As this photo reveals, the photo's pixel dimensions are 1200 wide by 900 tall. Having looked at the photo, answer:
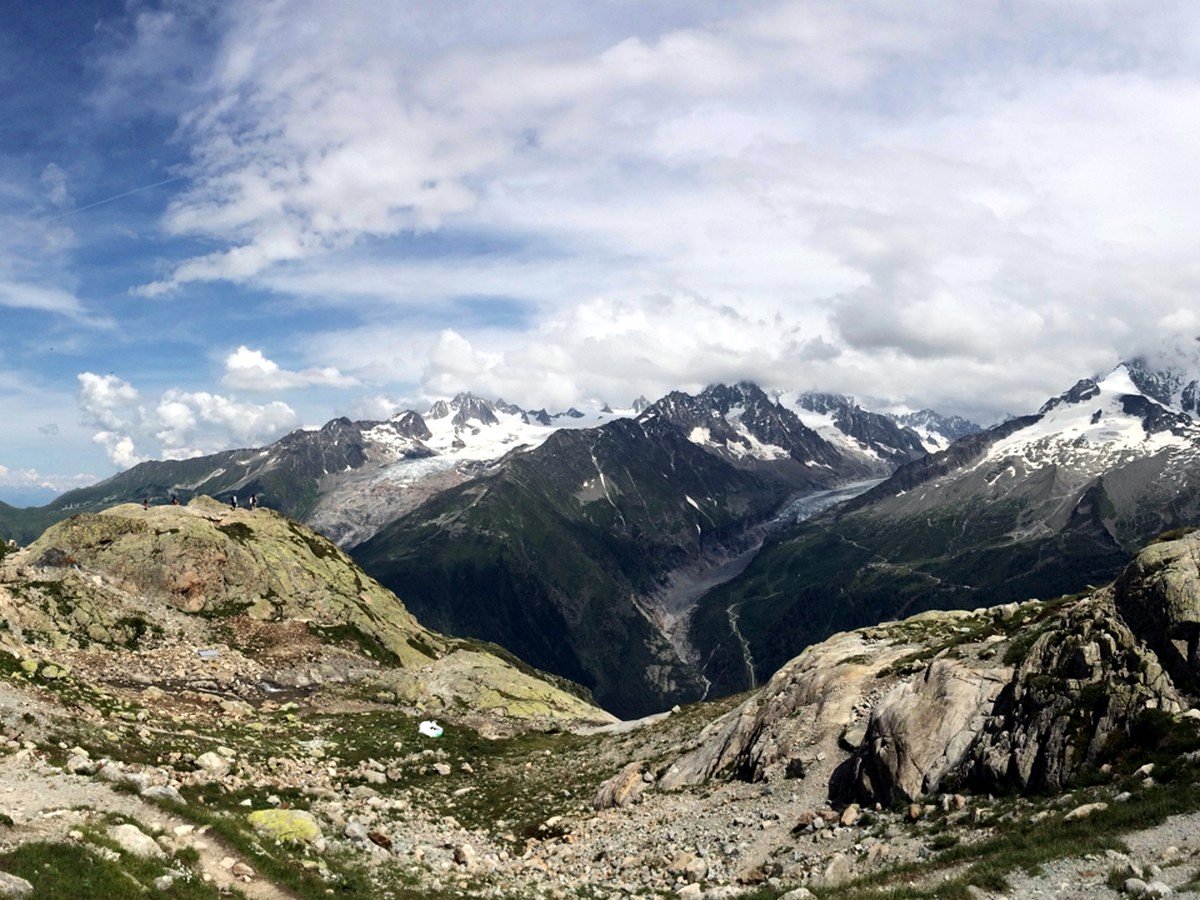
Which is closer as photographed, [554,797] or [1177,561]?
[1177,561]

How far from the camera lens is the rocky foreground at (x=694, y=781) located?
25.0 meters

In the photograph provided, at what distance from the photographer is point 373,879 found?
30.5 m

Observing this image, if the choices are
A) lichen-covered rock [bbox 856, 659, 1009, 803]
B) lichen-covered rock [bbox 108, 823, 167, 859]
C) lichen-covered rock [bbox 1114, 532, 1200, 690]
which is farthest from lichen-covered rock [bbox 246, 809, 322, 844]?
lichen-covered rock [bbox 1114, 532, 1200, 690]

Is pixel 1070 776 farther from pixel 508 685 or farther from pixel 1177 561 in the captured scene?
pixel 508 685

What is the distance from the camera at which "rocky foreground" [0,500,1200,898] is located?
2497 cm

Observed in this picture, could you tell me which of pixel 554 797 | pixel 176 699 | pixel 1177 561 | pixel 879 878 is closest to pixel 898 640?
pixel 1177 561

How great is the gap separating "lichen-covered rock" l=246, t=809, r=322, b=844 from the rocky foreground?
128 millimetres

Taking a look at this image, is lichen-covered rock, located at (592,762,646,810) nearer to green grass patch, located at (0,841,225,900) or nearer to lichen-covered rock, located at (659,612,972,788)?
lichen-covered rock, located at (659,612,972,788)

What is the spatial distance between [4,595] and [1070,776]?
292 ft

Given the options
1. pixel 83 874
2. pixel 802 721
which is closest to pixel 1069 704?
pixel 802 721

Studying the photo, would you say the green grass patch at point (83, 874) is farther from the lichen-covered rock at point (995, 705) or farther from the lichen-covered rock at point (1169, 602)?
the lichen-covered rock at point (1169, 602)

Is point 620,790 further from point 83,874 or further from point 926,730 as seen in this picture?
point 83,874

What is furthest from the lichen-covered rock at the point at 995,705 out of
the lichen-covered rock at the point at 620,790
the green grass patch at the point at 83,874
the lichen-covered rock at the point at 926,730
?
the green grass patch at the point at 83,874

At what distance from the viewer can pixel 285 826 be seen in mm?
32688
